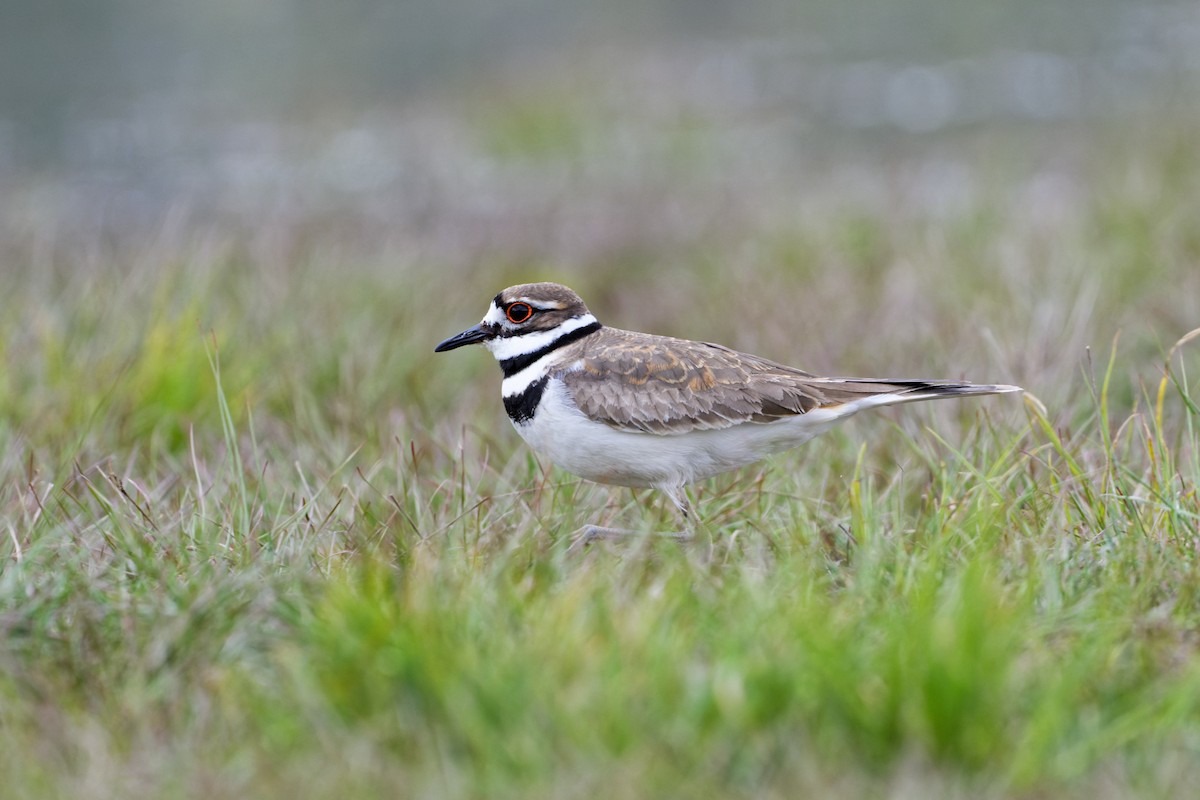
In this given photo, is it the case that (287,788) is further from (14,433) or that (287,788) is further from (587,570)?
(14,433)

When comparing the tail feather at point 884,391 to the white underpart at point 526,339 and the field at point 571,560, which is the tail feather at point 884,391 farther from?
the white underpart at point 526,339

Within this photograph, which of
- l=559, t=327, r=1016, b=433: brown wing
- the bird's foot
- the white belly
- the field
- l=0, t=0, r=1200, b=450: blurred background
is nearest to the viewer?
the field

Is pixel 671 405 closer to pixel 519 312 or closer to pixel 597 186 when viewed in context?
pixel 519 312

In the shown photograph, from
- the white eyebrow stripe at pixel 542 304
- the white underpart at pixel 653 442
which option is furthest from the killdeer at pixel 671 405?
the white eyebrow stripe at pixel 542 304

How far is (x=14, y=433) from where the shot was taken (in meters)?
5.16

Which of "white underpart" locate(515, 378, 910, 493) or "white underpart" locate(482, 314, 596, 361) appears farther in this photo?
"white underpart" locate(482, 314, 596, 361)

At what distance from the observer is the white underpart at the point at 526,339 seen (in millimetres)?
4992

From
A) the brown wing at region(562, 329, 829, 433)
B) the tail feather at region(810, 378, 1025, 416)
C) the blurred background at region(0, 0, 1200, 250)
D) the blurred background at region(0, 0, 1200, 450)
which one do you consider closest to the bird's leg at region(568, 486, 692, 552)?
the brown wing at region(562, 329, 829, 433)

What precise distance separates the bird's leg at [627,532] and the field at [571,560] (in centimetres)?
9

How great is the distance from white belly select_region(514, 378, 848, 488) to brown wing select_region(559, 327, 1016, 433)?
0.04 m

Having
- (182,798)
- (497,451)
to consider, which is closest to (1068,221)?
(497,451)

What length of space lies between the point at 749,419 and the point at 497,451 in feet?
4.08

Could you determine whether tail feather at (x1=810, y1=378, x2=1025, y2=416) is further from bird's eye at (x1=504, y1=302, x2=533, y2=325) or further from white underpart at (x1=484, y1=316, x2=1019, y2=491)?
bird's eye at (x1=504, y1=302, x2=533, y2=325)

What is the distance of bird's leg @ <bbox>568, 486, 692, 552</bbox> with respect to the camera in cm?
410
